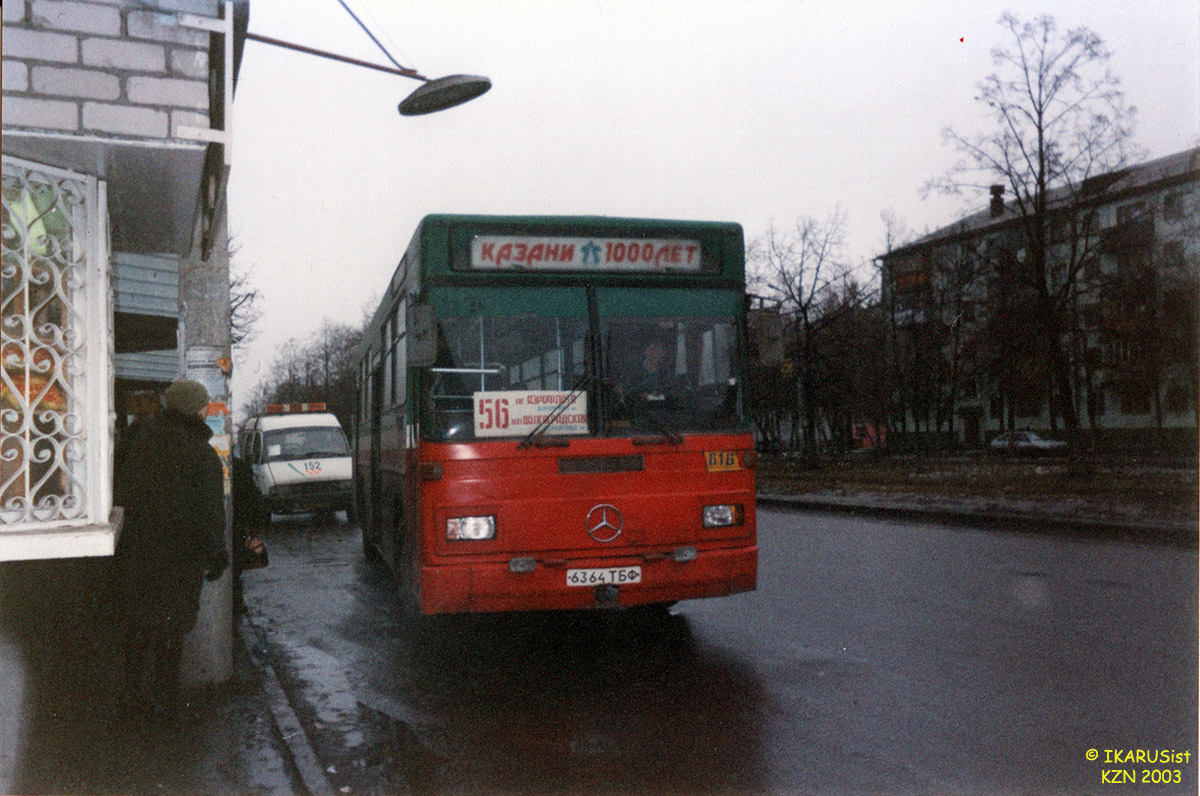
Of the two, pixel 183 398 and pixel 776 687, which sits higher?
pixel 183 398

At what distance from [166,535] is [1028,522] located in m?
13.7

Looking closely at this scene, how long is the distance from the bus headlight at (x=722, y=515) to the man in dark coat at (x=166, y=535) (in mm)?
3059

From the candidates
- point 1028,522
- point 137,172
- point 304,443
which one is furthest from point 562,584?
point 304,443

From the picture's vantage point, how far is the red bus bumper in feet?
21.3

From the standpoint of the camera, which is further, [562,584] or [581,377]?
[581,377]

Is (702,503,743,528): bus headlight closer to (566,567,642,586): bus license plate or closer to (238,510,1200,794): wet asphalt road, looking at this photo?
(566,567,642,586): bus license plate

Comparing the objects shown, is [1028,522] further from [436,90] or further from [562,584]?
[436,90]

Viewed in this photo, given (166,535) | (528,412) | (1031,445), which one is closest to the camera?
(166,535)

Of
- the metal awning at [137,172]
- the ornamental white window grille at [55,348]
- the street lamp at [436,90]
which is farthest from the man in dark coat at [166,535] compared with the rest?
the street lamp at [436,90]

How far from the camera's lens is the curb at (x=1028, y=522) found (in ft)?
43.6

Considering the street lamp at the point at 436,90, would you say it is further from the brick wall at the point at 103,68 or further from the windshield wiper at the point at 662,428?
the windshield wiper at the point at 662,428

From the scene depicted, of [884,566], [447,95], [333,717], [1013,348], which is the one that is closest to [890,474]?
[1013,348]

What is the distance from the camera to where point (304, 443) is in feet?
68.1

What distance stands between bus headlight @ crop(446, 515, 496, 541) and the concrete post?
134 cm
